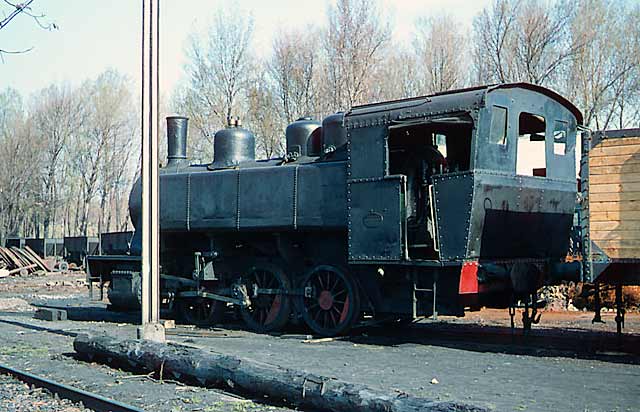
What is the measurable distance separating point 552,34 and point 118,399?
98.5ft

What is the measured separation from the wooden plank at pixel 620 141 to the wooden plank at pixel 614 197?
61 centimetres

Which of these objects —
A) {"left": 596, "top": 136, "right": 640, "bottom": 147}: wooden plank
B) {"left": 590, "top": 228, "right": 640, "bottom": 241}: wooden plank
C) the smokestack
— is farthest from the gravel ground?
the smokestack

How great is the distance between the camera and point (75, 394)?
7.99m

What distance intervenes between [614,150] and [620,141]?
5.1 inches

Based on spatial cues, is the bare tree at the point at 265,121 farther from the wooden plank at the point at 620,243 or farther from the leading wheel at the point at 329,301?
the wooden plank at the point at 620,243

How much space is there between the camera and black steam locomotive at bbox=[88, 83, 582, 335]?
1066 cm

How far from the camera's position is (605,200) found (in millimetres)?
9305

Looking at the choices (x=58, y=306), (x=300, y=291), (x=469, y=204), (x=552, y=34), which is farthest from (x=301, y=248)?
(x=552, y=34)

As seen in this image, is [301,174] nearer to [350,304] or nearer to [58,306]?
[350,304]

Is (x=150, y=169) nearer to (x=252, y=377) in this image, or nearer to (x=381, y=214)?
(x=381, y=214)

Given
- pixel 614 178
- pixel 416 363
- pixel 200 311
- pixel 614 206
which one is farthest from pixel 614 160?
pixel 200 311

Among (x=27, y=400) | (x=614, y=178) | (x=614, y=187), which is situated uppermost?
(x=614, y=178)

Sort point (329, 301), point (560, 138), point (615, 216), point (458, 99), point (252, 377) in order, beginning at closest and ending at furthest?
1. point (252, 377)
2. point (615, 216)
3. point (458, 99)
4. point (560, 138)
5. point (329, 301)

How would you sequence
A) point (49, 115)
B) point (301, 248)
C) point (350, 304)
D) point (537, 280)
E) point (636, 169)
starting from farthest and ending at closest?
1. point (49, 115)
2. point (301, 248)
3. point (350, 304)
4. point (537, 280)
5. point (636, 169)
